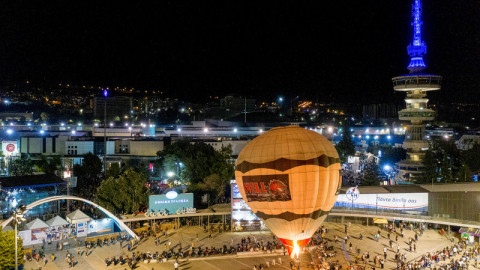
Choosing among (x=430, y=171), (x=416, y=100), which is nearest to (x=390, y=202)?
(x=430, y=171)

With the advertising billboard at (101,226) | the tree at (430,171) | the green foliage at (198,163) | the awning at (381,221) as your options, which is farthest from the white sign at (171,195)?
the tree at (430,171)

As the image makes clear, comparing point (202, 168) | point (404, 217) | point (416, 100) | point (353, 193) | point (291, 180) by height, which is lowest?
point (404, 217)

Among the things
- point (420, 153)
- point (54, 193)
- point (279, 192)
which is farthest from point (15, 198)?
point (420, 153)

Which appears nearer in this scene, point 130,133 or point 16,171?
point 16,171

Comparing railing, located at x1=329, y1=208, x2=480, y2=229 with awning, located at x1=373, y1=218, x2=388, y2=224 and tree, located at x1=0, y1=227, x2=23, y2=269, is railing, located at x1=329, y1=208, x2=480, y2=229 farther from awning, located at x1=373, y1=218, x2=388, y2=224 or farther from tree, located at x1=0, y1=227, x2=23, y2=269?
tree, located at x1=0, y1=227, x2=23, y2=269

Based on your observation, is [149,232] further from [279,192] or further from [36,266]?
[279,192]

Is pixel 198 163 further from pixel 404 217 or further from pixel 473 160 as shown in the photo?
pixel 473 160
